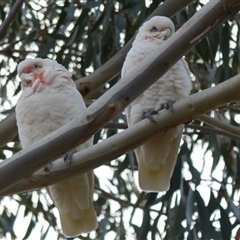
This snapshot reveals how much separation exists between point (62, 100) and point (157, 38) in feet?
1.64

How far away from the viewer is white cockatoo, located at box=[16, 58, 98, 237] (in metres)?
2.45

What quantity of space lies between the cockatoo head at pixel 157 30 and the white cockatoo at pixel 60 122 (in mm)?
379

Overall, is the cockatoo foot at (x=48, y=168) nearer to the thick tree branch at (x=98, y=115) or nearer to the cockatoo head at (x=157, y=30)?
the thick tree branch at (x=98, y=115)

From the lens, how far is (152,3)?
3.25 meters

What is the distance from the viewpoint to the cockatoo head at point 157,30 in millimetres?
2695

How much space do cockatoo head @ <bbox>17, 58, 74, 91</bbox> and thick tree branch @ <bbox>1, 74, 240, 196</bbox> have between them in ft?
2.01

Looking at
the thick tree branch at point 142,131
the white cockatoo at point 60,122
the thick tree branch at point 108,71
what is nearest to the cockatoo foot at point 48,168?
the thick tree branch at point 142,131

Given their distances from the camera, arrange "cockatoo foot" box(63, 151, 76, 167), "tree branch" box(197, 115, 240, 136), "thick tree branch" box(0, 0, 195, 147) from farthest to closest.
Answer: "thick tree branch" box(0, 0, 195, 147)
"tree branch" box(197, 115, 240, 136)
"cockatoo foot" box(63, 151, 76, 167)

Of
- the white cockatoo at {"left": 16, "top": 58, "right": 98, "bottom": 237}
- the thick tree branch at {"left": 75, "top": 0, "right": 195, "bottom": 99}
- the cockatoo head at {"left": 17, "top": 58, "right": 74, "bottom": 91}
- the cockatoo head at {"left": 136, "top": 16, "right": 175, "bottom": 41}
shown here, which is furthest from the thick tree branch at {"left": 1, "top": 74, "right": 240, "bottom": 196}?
the thick tree branch at {"left": 75, "top": 0, "right": 195, "bottom": 99}

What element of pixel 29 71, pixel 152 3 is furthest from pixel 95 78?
pixel 152 3

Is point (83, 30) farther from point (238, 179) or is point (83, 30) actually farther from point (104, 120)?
point (104, 120)

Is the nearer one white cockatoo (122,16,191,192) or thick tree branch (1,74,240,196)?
thick tree branch (1,74,240,196)

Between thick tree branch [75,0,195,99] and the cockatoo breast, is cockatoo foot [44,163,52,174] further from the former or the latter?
thick tree branch [75,0,195,99]

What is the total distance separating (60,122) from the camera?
245 cm
